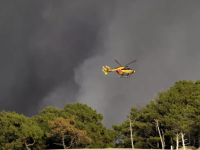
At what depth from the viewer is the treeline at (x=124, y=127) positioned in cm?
4222

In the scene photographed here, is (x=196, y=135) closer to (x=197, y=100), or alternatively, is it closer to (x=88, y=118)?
(x=197, y=100)

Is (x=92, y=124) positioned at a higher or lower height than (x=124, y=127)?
higher

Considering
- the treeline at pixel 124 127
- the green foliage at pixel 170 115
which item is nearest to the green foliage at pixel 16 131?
the treeline at pixel 124 127

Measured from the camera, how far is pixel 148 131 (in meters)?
48.0

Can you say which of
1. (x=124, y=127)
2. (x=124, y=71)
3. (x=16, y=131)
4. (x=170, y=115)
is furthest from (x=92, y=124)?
(x=170, y=115)

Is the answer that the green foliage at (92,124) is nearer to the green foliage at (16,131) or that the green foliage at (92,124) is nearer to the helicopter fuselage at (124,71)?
the green foliage at (16,131)

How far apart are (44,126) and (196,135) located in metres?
32.3

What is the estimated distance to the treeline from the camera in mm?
42219

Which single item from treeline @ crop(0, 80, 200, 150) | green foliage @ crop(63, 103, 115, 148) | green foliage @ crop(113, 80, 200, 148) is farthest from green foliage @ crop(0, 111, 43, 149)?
green foliage @ crop(113, 80, 200, 148)

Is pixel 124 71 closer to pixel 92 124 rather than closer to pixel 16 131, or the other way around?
pixel 92 124

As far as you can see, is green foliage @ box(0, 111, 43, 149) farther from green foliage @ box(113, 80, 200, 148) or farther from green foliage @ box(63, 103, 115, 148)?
green foliage @ box(113, 80, 200, 148)

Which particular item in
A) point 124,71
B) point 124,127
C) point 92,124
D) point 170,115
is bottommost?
point 124,127

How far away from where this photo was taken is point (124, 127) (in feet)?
171

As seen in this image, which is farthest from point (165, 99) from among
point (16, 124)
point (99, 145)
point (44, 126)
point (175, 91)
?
point (16, 124)
